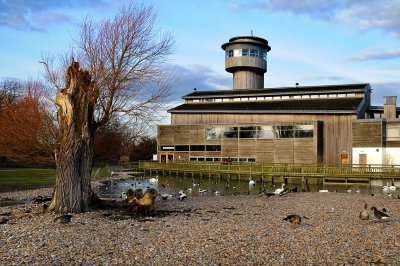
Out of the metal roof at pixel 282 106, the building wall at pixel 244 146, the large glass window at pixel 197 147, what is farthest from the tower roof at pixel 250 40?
the large glass window at pixel 197 147

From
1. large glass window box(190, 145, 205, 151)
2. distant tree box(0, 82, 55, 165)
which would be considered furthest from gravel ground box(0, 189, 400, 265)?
large glass window box(190, 145, 205, 151)

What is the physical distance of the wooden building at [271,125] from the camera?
43.4 m

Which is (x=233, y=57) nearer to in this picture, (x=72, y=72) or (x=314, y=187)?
(x=314, y=187)

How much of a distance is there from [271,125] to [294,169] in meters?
7.73

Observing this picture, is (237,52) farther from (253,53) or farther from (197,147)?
(197,147)

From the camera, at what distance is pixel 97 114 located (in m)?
17.5

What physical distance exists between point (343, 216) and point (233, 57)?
4942 cm

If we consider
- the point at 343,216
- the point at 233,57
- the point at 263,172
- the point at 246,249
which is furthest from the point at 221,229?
the point at 233,57

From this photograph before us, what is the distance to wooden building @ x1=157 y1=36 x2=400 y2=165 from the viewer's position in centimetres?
4341

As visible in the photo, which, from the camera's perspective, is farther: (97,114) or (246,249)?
(97,114)

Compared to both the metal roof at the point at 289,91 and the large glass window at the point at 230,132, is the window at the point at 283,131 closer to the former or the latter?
the large glass window at the point at 230,132

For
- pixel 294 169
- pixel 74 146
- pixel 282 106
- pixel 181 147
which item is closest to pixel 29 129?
pixel 74 146

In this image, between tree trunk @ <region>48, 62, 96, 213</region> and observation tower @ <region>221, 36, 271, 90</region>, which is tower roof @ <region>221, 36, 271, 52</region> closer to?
observation tower @ <region>221, 36, 271, 90</region>

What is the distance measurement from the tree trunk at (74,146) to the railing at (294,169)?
89.5ft
